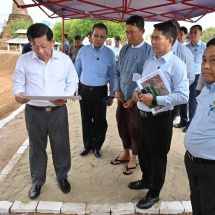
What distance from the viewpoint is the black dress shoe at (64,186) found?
2921 millimetres

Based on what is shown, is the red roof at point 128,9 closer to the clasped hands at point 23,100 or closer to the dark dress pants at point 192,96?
the dark dress pants at point 192,96

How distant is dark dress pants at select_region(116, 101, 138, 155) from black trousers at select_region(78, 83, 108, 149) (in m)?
0.38

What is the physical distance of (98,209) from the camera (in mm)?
2619

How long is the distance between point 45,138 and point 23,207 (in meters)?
0.78

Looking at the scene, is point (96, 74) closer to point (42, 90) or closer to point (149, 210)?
point (42, 90)

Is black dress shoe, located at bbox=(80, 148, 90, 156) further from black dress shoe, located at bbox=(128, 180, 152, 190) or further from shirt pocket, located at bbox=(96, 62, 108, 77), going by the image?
shirt pocket, located at bbox=(96, 62, 108, 77)

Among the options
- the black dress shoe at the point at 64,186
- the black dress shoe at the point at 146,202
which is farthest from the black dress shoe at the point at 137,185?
the black dress shoe at the point at 64,186

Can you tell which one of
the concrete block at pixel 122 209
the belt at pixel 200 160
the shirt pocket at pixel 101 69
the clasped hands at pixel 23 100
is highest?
the shirt pocket at pixel 101 69

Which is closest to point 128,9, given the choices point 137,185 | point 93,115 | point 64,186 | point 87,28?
point 93,115

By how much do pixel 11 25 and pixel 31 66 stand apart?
51731mm

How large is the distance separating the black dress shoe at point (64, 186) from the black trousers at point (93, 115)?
1054mm

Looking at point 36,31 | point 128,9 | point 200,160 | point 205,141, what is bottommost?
point 200,160

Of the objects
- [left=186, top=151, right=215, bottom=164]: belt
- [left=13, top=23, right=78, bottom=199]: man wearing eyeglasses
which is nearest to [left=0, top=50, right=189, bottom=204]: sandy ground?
[left=13, top=23, right=78, bottom=199]: man wearing eyeglasses

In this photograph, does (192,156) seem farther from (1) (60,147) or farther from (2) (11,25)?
(2) (11,25)
